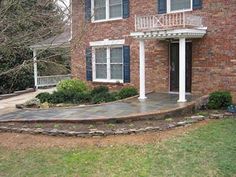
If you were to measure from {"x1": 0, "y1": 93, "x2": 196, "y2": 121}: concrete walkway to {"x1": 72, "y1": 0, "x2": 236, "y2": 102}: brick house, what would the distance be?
0.76 meters

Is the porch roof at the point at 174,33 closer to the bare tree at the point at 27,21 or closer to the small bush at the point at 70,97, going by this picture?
the small bush at the point at 70,97

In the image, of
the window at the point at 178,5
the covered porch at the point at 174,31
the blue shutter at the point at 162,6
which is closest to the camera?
the covered porch at the point at 174,31

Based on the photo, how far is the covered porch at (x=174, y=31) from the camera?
1376cm

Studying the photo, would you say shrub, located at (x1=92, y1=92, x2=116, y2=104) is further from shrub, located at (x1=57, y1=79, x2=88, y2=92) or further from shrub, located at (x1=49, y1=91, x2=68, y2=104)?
shrub, located at (x1=57, y1=79, x2=88, y2=92)

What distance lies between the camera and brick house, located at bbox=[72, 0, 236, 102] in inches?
550

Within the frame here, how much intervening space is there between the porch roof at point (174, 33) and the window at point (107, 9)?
11.3 ft

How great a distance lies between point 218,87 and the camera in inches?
567

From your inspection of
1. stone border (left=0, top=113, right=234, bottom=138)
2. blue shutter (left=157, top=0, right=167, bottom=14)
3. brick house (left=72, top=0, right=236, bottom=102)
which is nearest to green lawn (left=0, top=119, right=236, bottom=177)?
stone border (left=0, top=113, right=234, bottom=138)

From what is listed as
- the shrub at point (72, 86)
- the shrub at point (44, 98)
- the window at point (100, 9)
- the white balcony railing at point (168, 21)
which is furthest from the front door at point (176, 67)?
the shrub at point (44, 98)

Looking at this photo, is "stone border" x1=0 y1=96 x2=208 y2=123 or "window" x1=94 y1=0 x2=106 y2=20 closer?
"stone border" x1=0 y1=96 x2=208 y2=123

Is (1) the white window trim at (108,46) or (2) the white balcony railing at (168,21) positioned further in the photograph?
(1) the white window trim at (108,46)

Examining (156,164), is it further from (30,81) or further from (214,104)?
(30,81)

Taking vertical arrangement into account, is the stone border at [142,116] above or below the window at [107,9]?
below

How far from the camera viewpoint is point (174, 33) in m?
13.7
